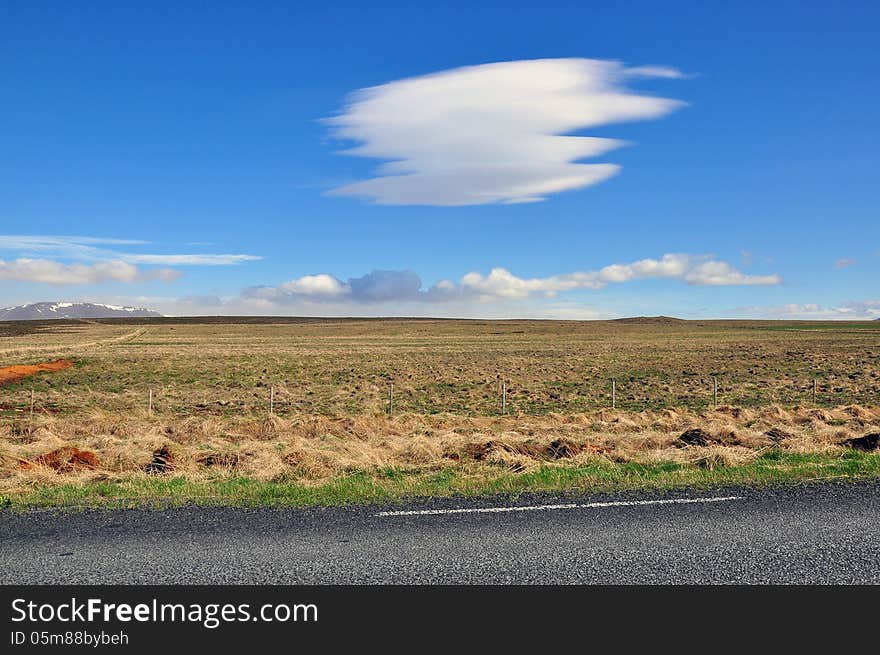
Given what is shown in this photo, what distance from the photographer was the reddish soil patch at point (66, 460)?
11.1 m

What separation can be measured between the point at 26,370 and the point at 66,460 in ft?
112

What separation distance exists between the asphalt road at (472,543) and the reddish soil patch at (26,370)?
108ft

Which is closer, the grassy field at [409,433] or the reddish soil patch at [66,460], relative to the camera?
the grassy field at [409,433]

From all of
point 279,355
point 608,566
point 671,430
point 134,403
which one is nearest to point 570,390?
point 671,430

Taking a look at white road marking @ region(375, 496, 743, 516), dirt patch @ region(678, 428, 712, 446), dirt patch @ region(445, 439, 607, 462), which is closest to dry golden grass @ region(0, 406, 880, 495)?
dirt patch @ region(445, 439, 607, 462)

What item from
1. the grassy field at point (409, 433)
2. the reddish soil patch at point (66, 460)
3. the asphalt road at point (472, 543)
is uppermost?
the asphalt road at point (472, 543)

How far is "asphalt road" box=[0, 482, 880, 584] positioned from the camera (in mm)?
5781

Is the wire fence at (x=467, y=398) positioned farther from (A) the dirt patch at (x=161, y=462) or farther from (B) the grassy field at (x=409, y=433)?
(A) the dirt patch at (x=161, y=462)

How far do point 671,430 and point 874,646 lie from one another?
12787 mm

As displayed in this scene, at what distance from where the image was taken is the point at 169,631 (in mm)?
4945

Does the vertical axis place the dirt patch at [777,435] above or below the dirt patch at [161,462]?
below

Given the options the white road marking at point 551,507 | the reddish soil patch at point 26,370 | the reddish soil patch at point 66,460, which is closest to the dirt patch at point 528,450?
the white road marking at point 551,507

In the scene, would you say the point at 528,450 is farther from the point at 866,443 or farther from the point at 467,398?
the point at 467,398

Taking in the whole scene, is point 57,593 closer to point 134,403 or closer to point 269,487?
point 269,487
